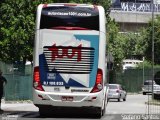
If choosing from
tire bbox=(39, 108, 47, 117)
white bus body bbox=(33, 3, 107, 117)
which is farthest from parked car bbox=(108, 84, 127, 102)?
white bus body bbox=(33, 3, 107, 117)

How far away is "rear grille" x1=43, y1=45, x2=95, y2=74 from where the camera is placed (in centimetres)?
2141

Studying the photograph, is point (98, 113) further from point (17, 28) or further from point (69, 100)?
point (17, 28)

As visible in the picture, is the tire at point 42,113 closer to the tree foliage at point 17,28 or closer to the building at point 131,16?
the tree foliage at point 17,28

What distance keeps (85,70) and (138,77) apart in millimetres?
46246

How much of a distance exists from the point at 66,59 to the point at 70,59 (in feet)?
0.49

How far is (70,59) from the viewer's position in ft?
70.4

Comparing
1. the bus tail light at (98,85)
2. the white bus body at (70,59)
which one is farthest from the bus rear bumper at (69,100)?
the bus tail light at (98,85)

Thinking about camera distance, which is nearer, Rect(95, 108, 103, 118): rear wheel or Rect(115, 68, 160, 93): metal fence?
Rect(95, 108, 103, 118): rear wheel

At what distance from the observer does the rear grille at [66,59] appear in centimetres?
2141

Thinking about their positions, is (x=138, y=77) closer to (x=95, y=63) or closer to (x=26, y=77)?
(x=26, y=77)

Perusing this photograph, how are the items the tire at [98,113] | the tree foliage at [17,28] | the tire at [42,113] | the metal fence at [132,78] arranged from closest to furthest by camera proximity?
the tire at [98,113] < the tire at [42,113] < the tree foliage at [17,28] < the metal fence at [132,78]

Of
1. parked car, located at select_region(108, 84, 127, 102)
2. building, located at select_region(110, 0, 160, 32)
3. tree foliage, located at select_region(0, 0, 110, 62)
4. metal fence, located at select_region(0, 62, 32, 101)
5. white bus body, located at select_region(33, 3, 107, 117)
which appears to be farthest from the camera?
building, located at select_region(110, 0, 160, 32)

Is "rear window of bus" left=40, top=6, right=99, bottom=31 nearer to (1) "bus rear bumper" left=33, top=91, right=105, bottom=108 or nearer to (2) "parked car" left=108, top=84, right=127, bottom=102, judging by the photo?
(1) "bus rear bumper" left=33, top=91, right=105, bottom=108

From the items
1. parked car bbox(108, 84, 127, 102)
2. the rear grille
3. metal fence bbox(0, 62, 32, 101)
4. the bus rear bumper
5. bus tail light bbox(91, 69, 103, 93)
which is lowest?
parked car bbox(108, 84, 127, 102)
